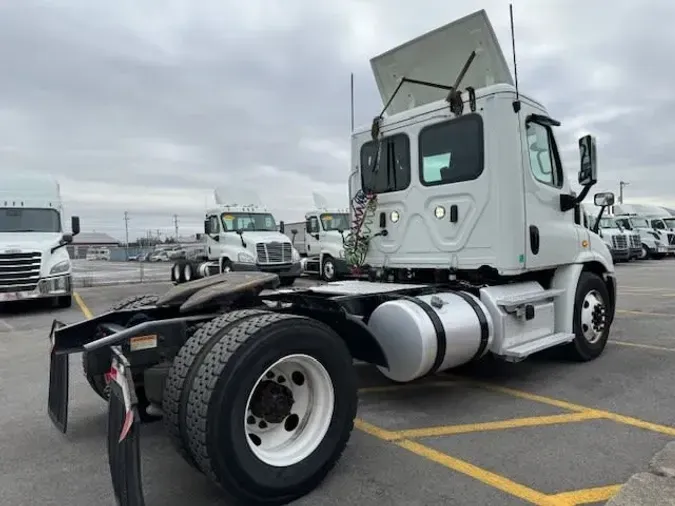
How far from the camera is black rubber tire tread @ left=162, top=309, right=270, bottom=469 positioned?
2902 millimetres

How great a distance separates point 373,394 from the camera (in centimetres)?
519

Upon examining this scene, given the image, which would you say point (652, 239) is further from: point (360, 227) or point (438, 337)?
point (438, 337)

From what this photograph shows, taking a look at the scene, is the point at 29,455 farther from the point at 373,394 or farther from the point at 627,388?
the point at 627,388

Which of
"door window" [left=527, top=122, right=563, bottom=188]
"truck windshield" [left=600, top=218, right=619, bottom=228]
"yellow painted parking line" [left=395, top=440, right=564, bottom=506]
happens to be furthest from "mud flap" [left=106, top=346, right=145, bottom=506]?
"truck windshield" [left=600, top=218, right=619, bottom=228]

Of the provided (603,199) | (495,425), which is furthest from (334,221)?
(495,425)

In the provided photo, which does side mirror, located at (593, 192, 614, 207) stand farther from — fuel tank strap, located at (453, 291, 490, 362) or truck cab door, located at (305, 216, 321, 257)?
truck cab door, located at (305, 216, 321, 257)

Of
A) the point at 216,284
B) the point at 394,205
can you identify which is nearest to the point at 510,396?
the point at 394,205

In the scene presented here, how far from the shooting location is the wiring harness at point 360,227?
→ 20.9 feet

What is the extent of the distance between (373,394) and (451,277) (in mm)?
1474

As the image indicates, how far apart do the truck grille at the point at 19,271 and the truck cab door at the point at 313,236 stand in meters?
10.5

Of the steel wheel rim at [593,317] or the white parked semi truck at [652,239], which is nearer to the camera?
the steel wheel rim at [593,317]

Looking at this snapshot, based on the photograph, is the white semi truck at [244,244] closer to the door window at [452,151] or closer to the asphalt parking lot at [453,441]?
the asphalt parking lot at [453,441]

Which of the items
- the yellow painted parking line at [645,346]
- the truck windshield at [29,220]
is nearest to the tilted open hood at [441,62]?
the yellow painted parking line at [645,346]

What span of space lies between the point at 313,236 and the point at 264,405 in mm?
17569
